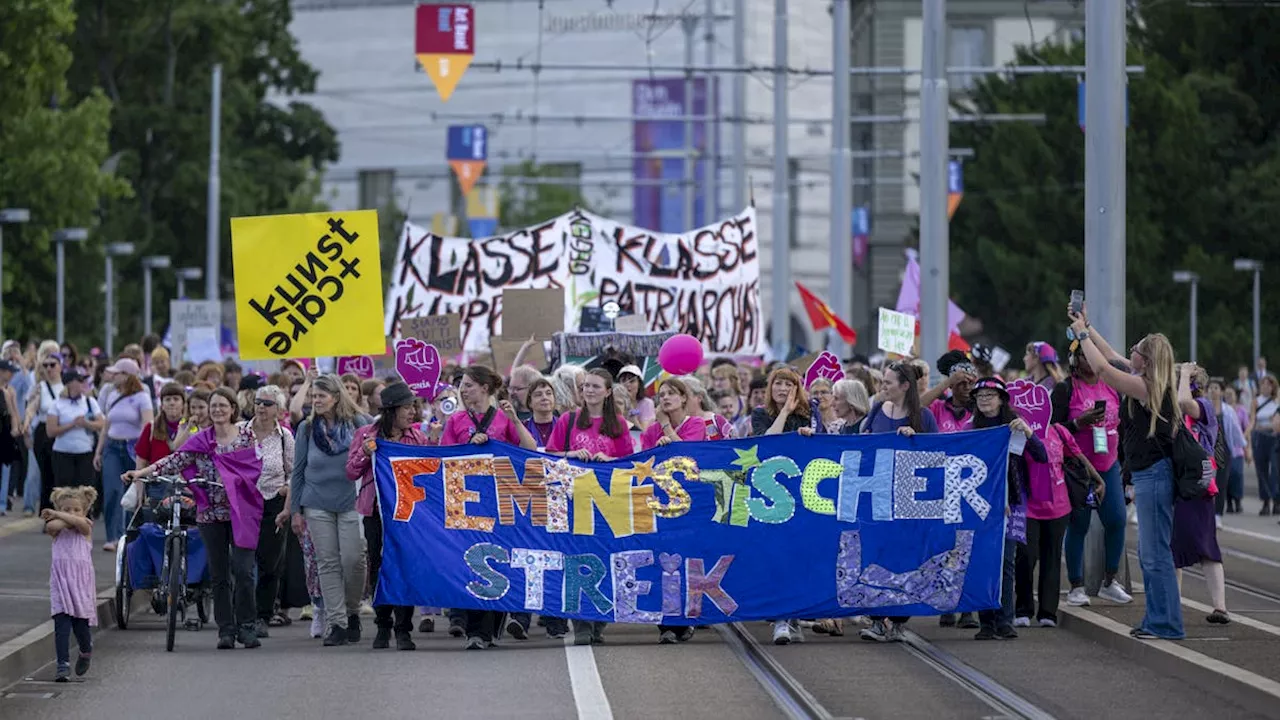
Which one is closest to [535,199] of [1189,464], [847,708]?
[1189,464]

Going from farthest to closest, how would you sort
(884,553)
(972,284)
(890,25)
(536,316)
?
1. (890,25)
2. (972,284)
3. (536,316)
4. (884,553)

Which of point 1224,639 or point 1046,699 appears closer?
point 1046,699

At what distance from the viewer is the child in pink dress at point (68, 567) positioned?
14.1 meters

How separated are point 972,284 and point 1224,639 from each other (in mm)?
49368

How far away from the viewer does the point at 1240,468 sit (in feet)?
101

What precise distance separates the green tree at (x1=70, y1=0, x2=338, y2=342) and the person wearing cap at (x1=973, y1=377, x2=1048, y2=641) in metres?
41.8

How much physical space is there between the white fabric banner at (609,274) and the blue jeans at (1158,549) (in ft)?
47.8

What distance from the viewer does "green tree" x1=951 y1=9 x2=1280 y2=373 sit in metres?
54.7

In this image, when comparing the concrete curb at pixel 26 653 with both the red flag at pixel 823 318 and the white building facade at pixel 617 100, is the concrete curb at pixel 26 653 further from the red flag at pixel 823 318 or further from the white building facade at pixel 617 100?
the white building facade at pixel 617 100

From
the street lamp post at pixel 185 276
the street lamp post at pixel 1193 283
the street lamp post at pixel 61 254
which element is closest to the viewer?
the street lamp post at pixel 61 254

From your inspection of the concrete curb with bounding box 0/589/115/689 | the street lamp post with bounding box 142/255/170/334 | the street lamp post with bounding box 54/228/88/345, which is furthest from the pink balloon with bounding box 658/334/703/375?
the street lamp post with bounding box 142/255/170/334

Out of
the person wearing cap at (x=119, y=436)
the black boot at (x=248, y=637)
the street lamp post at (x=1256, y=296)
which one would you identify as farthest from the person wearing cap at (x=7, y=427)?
the street lamp post at (x=1256, y=296)

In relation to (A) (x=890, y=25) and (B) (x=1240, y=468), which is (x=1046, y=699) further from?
(A) (x=890, y=25)

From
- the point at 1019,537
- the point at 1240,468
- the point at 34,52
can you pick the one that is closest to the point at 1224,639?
the point at 1019,537
